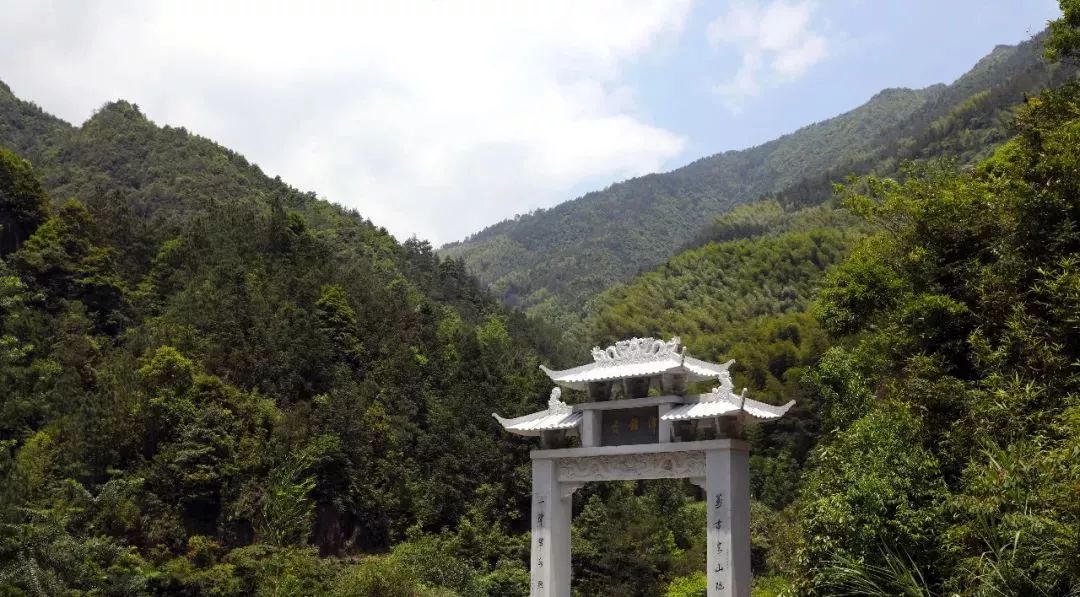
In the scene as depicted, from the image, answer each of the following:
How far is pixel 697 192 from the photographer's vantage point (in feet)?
343

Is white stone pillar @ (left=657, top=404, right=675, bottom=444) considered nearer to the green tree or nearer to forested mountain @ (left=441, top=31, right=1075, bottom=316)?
the green tree

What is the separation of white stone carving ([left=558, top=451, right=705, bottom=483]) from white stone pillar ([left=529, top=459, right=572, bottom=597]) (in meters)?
0.24

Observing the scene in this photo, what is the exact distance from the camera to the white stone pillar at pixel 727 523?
47.5 feet

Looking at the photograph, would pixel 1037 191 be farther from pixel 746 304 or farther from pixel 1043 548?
pixel 746 304

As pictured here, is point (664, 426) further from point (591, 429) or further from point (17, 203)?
point (17, 203)

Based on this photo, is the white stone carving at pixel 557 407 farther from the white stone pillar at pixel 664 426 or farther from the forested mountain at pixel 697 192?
the forested mountain at pixel 697 192

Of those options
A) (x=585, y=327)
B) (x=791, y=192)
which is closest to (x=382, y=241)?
(x=585, y=327)

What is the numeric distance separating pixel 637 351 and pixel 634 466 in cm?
169

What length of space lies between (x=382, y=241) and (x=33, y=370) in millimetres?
24258

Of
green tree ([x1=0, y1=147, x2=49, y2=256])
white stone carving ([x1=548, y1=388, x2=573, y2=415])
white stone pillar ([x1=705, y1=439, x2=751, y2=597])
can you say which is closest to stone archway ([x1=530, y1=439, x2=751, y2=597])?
white stone pillar ([x1=705, y1=439, x2=751, y2=597])

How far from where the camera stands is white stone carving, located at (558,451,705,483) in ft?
50.1

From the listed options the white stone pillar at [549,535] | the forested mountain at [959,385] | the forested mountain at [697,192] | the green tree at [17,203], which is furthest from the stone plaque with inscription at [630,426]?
the forested mountain at [697,192]

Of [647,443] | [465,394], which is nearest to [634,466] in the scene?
[647,443]

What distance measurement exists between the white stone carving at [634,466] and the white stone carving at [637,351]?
1.43m
